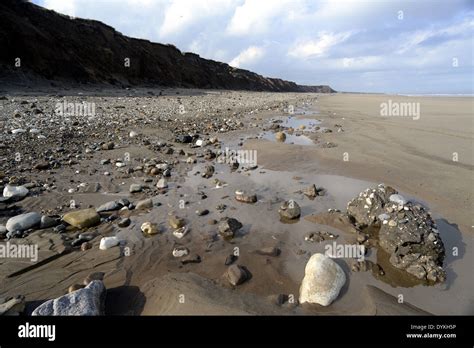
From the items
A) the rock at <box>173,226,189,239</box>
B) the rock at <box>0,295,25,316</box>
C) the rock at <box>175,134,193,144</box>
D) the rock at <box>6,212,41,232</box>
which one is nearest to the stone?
the rock at <box>6,212,41,232</box>

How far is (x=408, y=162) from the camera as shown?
7.16 meters

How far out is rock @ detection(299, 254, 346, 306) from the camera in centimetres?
289

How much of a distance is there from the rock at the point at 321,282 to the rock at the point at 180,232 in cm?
181

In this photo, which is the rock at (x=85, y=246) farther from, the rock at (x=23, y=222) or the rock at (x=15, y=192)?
the rock at (x=15, y=192)

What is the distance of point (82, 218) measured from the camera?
4.29 m

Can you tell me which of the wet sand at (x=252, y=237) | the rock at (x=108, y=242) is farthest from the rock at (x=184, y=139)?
the rock at (x=108, y=242)

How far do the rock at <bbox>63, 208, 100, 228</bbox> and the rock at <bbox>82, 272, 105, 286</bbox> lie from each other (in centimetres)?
120

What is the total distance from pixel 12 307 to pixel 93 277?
2.38 ft

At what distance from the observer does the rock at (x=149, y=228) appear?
13.6 ft

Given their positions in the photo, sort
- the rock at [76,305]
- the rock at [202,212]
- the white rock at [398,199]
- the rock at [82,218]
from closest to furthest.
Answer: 1. the rock at [76,305]
2. the white rock at [398,199]
3. the rock at [82,218]
4. the rock at [202,212]

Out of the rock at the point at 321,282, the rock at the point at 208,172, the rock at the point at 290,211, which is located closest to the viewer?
the rock at the point at 321,282

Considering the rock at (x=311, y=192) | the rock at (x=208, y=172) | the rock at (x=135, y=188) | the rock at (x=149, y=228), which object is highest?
the rock at (x=208, y=172)
